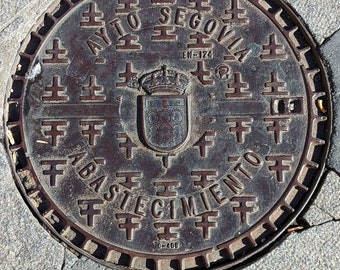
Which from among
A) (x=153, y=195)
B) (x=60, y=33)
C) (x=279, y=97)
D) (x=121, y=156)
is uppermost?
(x=60, y=33)

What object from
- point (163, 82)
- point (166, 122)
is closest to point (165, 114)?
point (166, 122)

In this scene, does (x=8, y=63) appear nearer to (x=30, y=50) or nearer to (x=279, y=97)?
(x=30, y=50)

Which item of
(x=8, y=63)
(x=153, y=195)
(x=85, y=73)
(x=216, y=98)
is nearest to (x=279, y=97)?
(x=216, y=98)

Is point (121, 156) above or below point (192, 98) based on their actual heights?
below

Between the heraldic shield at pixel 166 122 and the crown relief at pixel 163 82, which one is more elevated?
the crown relief at pixel 163 82

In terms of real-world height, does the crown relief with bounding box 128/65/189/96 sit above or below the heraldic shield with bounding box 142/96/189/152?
above

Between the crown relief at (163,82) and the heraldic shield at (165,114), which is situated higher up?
the crown relief at (163,82)

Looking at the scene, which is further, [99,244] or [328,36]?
[328,36]
